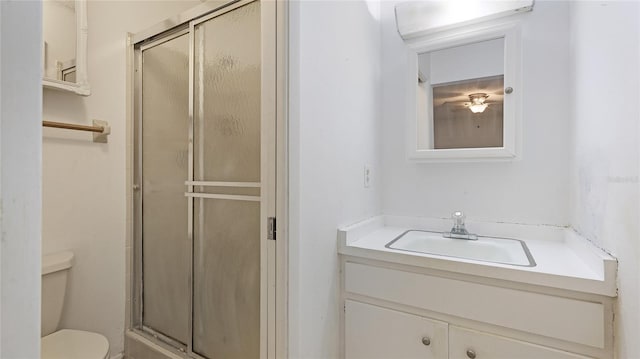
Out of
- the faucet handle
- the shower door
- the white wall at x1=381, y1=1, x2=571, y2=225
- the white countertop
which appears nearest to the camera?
the white countertop

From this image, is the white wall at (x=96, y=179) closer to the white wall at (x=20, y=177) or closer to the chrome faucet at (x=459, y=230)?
the white wall at (x=20, y=177)

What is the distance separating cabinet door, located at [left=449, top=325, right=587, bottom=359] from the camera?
96 cm

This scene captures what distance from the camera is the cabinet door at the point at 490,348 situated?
0.96 meters

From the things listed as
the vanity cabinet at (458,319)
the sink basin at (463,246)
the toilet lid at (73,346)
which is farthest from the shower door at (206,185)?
the sink basin at (463,246)

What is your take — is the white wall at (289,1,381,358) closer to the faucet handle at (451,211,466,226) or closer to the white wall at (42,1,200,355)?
the faucet handle at (451,211,466,226)

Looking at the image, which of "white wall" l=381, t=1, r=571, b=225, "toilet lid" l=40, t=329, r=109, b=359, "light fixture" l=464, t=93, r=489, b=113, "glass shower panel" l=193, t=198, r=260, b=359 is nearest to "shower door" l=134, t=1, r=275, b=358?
"glass shower panel" l=193, t=198, r=260, b=359

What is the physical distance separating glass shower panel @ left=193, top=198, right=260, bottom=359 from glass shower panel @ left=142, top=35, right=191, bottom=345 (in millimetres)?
110

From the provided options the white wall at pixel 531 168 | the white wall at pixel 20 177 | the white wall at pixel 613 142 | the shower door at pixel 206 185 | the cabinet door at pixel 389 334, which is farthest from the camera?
the white wall at pixel 531 168

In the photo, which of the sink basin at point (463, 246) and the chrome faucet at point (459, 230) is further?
the chrome faucet at point (459, 230)

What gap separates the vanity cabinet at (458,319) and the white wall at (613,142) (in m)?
0.10

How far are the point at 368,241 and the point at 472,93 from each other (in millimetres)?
878

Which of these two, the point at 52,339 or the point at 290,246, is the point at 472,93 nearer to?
the point at 290,246

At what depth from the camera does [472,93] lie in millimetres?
1502

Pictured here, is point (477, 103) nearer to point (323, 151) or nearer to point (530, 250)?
point (530, 250)
